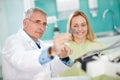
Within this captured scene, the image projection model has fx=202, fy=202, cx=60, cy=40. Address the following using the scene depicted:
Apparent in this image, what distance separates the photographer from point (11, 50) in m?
1.07

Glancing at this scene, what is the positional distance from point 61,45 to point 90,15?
0.94 feet

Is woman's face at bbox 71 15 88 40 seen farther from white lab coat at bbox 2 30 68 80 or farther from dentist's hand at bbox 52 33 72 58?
white lab coat at bbox 2 30 68 80

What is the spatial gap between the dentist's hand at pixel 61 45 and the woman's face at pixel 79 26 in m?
0.08

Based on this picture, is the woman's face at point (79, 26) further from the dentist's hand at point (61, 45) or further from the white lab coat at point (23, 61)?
the white lab coat at point (23, 61)

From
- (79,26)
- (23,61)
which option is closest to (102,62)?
(79,26)

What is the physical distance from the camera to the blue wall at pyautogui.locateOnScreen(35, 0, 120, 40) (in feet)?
3.71

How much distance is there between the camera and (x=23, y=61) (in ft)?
3.36

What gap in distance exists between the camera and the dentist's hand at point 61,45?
3.27 ft

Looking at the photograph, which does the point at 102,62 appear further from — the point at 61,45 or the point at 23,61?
the point at 23,61

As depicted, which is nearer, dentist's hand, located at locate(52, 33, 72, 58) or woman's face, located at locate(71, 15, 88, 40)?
dentist's hand, located at locate(52, 33, 72, 58)

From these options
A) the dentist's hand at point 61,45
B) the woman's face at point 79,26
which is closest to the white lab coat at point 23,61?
the dentist's hand at point 61,45

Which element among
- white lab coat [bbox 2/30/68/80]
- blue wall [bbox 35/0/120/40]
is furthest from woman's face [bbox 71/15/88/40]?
white lab coat [bbox 2/30/68/80]

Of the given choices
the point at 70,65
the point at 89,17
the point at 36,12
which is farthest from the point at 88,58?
the point at 36,12

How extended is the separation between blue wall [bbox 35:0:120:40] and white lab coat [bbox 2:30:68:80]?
0.38ft
